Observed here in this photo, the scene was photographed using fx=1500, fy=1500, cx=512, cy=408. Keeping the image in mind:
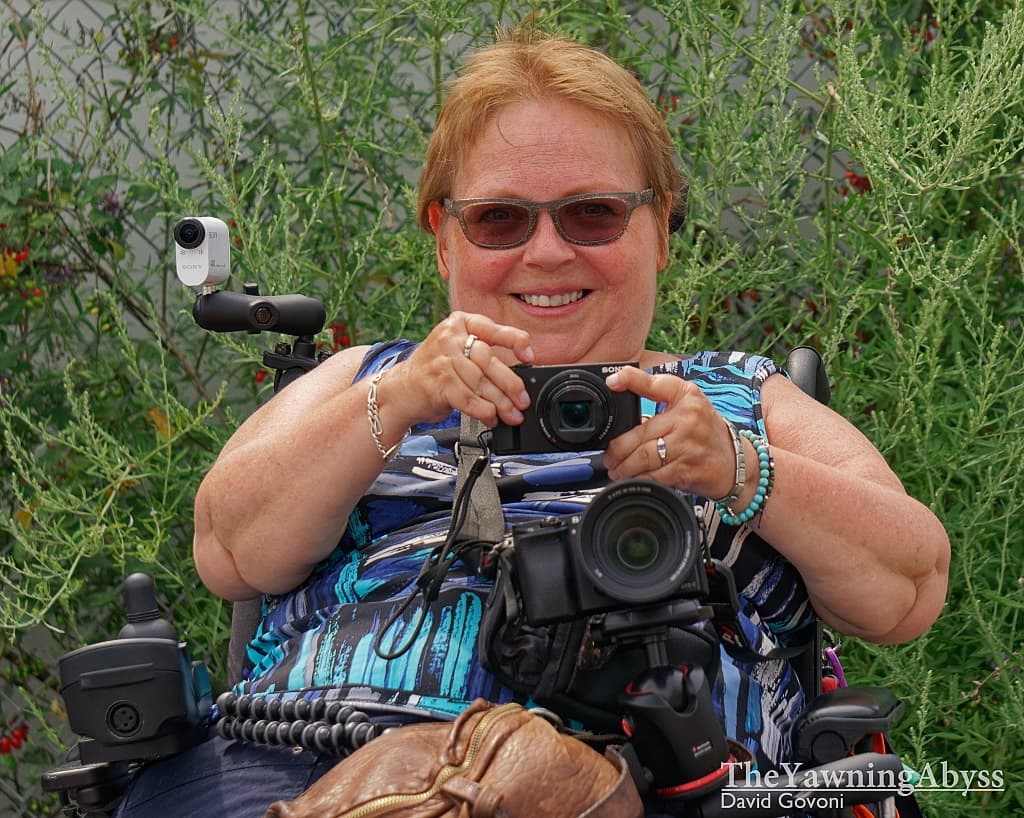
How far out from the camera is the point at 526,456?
2254 millimetres

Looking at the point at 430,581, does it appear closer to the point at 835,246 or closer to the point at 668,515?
the point at 668,515

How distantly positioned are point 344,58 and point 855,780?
2265 millimetres

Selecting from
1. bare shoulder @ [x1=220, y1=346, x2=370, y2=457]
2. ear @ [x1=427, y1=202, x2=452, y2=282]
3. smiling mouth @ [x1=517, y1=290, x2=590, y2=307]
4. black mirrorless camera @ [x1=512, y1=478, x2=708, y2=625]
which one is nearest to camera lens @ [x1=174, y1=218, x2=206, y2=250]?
bare shoulder @ [x1=220, y1=346, x2=370, y2=457]

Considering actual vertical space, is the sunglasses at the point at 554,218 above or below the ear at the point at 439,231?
above

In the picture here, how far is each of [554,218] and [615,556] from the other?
711 millimetres

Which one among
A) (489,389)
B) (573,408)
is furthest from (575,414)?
(489,389)

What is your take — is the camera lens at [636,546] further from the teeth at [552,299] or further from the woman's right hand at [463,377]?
the teeth at [552,299]

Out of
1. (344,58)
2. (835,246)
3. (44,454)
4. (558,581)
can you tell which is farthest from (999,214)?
(44,454)

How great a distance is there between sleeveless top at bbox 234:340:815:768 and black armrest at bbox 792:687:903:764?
0.11 meters

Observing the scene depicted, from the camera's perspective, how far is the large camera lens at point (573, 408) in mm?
1900

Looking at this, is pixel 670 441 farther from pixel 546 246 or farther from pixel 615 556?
pixel 546 246

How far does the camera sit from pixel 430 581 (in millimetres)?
2021

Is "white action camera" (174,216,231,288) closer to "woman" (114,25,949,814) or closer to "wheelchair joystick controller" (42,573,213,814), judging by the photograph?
"woman" (114,25,949,814)

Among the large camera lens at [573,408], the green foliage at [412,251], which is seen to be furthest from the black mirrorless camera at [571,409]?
the green foliage at [412,251]
